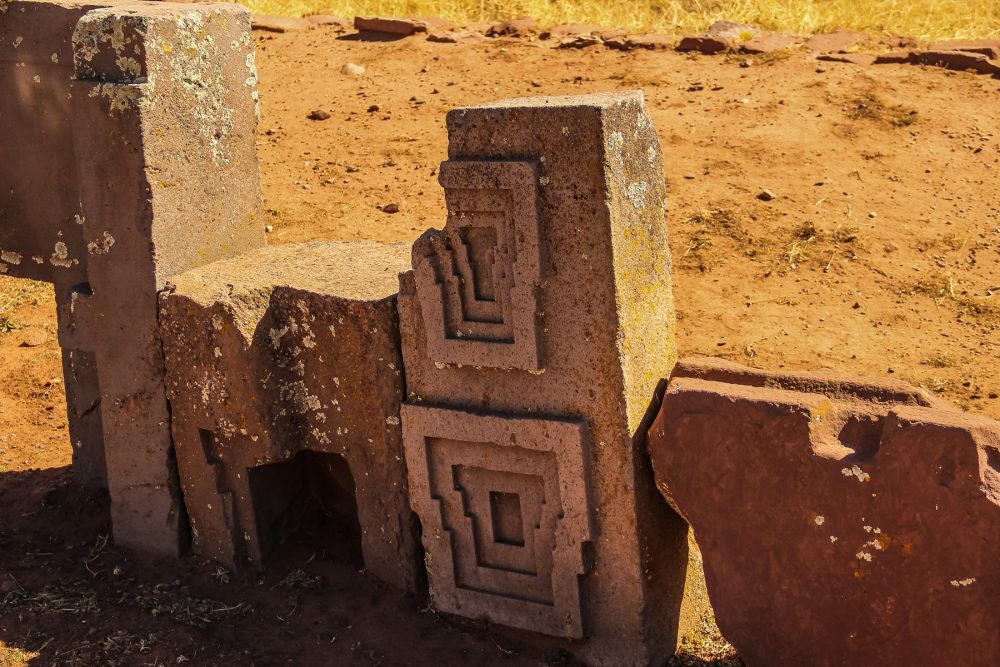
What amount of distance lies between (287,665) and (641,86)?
5.73 metres

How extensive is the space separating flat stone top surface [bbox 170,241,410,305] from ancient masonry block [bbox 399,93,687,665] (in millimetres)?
346

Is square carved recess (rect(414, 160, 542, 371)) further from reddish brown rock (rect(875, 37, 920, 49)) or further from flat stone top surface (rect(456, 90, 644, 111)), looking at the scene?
reddish brown rock (rect(875, 37, 920, 49))

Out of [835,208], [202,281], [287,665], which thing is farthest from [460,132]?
[835,208]

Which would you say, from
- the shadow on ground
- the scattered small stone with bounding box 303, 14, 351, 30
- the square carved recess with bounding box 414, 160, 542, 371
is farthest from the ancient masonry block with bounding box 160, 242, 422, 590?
the scattered small stone with bounding box 303, 14, 351, 30

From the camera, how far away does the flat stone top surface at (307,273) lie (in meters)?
4.32

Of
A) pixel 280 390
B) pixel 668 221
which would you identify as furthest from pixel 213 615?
pixel 668 221

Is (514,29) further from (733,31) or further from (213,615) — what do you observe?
(213,615)

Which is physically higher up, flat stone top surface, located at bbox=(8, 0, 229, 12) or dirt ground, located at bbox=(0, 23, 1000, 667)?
flat stone top surface, located at bbox=(8, 0, 229, 12)

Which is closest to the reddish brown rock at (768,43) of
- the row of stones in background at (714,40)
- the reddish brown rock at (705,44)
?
the row of stones in background at (714,40)

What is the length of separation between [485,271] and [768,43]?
6.01 m

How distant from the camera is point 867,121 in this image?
7.97 m

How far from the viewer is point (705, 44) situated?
9.19 meters

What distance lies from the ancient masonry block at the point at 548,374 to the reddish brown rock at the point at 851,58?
17.8ft

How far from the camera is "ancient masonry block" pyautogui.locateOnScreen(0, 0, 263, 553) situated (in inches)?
173
